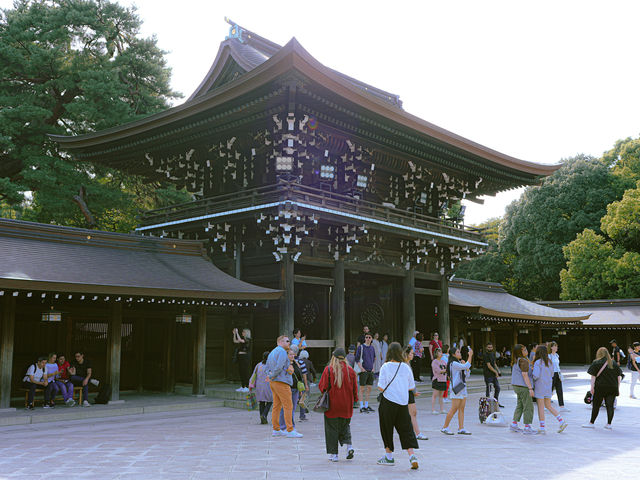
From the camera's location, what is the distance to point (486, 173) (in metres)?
24.0

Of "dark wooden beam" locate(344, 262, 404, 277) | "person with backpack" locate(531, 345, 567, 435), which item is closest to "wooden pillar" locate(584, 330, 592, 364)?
"dark wooden beam" locate(344, 262, 404, 277)

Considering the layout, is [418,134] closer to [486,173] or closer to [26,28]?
[486,173]

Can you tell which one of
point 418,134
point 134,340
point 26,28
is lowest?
point 134,340

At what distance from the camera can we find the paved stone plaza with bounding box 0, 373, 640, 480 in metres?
7.88

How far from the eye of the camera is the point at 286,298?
1789cm

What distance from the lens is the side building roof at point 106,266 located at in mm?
13375

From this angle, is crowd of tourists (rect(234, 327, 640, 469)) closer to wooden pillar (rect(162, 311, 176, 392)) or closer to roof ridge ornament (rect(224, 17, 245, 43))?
wooden pillar (rect(162, 311, 176, 392))

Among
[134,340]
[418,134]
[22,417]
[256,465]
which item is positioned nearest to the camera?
[256,465]

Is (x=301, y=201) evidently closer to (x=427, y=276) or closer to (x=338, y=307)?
(x=338, y=307)

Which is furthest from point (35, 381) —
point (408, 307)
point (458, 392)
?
point (408, 307)

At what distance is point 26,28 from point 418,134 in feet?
69.4

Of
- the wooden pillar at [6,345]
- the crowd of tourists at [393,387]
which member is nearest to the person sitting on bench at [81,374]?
the wooden pillar at [6,345]

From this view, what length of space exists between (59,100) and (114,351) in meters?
19.0

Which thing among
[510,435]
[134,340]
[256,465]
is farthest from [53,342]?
[510,435]
